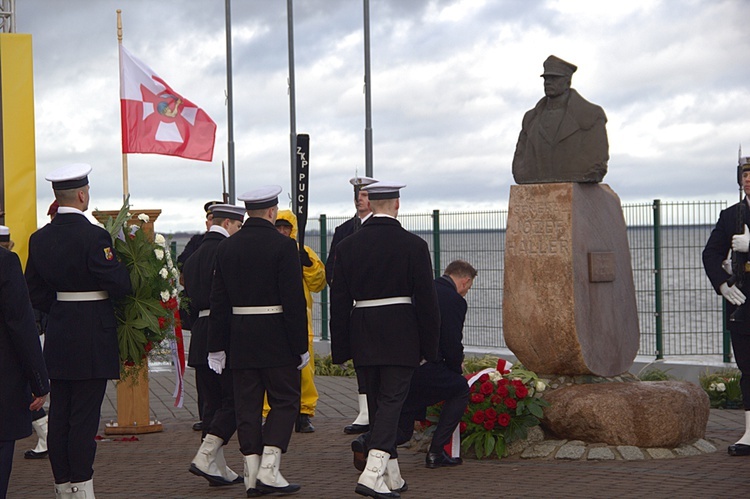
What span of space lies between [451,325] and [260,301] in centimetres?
144

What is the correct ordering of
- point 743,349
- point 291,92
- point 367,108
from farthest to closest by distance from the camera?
1. point 291,92
2. point 367,108
3. point 743,349

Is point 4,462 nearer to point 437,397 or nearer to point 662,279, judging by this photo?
point 437,397

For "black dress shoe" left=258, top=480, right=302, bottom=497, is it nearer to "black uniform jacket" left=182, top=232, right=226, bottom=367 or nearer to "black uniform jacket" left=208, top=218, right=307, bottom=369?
"black uniform jacket" left=208, top=218, right=307, bottom=369

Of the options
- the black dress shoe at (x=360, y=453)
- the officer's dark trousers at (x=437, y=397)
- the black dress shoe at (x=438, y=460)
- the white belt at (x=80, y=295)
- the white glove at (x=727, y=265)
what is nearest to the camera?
the white belt at (x=80, y=295)

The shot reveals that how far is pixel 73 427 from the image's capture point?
736 centimetres

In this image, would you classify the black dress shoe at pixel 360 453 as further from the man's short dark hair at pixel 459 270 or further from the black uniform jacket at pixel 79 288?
the black uniform jacket at pixel 79 288

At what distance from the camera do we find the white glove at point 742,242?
939 cm

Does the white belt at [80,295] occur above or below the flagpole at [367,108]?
below

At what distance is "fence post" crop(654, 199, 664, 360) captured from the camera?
1393 cm

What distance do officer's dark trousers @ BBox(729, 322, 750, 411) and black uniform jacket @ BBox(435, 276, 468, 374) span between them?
240cm

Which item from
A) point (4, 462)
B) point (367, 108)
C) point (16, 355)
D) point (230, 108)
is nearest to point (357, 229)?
point (16, 355)

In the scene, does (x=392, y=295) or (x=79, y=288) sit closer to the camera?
(x=79, y=288)

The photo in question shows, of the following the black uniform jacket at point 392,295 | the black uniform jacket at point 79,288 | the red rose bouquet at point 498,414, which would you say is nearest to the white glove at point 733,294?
the red rose bouquet at point 498,414

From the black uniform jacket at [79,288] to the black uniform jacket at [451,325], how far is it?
2.30m
